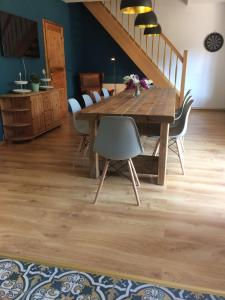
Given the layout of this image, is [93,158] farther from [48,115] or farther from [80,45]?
[80,45]

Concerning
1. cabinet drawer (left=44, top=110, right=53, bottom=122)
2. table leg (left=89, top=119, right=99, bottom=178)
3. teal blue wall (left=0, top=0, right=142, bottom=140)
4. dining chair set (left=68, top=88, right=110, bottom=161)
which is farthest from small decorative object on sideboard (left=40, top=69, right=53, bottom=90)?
table leg (left=89, top=119, right=99, bottom=178)

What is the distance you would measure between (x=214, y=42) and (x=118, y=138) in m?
6.04

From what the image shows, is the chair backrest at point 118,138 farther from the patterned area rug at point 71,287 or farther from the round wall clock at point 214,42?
the round wall clock at point 214,42

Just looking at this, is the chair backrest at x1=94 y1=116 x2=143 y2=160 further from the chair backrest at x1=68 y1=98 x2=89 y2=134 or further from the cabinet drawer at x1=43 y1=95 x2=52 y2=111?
the cabinet drawer at x1=43 y1=95 x2=52 y2=111

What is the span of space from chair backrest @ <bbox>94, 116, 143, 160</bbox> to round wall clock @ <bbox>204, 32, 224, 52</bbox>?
589 centimetres

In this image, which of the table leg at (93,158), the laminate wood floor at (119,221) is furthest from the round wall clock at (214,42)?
the table leg at (93,158)

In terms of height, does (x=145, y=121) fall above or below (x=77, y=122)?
above

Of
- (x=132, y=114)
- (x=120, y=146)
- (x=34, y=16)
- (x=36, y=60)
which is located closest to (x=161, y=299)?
(x=120, y=146)

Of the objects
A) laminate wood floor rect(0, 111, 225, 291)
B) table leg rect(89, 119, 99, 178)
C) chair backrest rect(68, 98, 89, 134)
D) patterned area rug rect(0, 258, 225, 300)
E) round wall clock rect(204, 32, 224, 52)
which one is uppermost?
round wall clock rect(204, 32, 224, 52)

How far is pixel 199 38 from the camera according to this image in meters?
6.95

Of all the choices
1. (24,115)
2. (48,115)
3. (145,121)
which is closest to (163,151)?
(145,121)

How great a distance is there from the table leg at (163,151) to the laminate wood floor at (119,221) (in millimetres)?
126

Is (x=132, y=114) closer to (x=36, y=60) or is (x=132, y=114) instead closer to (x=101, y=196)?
(x=101, y=196)

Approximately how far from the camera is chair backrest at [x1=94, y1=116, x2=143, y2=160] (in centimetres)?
223
